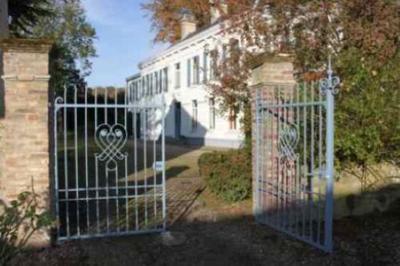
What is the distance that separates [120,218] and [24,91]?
2.74m

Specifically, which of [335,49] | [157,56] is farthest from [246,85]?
[157,56]

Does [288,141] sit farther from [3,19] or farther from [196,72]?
[196,72]

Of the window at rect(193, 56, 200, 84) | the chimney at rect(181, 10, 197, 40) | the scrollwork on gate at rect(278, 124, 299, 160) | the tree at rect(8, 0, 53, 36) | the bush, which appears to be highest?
the chimney at rect(181, 10, 197, 40)

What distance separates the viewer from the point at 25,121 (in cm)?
681

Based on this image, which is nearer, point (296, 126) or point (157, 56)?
point (296, 126)

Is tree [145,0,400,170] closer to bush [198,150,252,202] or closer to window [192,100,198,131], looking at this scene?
bush [198,150,252,202]

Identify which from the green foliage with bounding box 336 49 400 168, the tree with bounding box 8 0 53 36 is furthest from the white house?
the green foliage with bounding box 336 49 400 168

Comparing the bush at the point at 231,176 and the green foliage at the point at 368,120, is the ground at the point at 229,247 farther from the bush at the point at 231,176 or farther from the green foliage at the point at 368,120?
the green foliage at the point at 368,120

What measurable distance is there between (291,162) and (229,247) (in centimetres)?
152

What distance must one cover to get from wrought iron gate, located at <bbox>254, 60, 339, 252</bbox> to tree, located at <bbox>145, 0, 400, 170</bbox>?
1.63 feet

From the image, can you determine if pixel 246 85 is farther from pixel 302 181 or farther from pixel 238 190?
pixel 302 181

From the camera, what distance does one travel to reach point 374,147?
7516 mm

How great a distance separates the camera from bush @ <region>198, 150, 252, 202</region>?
364 inches

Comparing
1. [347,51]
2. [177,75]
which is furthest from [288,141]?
[177,75]
